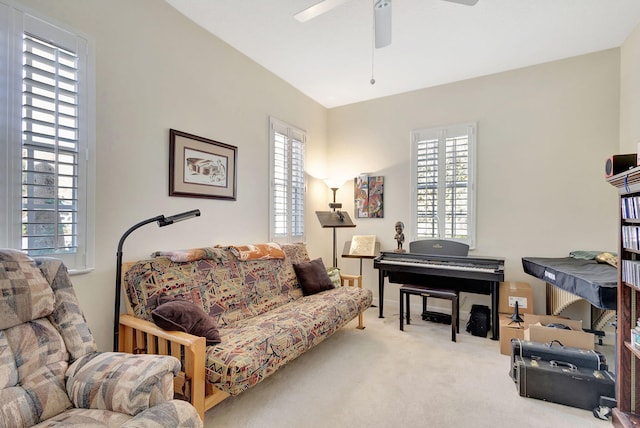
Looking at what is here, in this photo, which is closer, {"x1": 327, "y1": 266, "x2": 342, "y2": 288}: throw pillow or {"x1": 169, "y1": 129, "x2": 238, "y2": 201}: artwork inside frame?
{"x1": 169, "y1": 129, "x2": 238, "y2": 201}: artwork inside frame

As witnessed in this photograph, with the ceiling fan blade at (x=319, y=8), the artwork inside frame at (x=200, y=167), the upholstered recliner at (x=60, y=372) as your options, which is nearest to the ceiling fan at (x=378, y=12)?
the ceiling fan blade at (x=319, y=8)

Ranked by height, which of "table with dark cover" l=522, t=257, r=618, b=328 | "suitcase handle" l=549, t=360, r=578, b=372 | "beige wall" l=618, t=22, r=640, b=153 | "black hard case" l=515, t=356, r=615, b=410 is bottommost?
"black hard case" l=515, t=356, r=615, b=410

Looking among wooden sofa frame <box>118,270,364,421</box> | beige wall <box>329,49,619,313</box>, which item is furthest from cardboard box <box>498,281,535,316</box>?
wooden sofa frame <box>118,270,364,421</box>

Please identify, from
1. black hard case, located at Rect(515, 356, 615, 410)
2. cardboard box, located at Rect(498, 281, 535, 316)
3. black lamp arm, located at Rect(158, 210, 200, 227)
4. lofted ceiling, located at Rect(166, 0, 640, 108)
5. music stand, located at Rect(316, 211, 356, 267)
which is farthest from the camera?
music stand, located at Rect(316, 211, 356, 267)

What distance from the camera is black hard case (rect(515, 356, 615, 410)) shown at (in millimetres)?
1948

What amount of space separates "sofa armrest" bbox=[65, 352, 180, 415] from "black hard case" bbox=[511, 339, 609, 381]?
2.35 meters

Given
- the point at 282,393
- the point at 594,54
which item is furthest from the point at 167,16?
the point at 594,54

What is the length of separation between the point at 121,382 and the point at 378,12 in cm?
257

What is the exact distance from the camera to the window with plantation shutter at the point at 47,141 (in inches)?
66.4

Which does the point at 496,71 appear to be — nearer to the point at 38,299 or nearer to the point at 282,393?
the point at 282,393

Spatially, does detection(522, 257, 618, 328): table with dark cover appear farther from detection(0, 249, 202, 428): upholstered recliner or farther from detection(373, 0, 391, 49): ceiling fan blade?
detection(0, 249, 202, 428): upholstered recliner

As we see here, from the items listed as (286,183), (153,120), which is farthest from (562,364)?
(153,120)

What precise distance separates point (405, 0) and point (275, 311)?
2755mm

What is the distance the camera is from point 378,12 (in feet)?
Answer: 6.86
